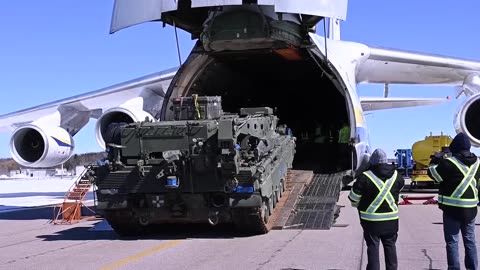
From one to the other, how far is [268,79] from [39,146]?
6185 millimetres

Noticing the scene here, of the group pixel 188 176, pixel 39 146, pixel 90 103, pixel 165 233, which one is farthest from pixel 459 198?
pixel 90 103

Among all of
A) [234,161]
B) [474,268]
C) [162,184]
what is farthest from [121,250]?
[474,268]

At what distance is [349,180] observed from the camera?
14.2 m

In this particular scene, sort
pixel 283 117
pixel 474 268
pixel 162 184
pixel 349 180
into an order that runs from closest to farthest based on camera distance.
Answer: pixel 474 268 → pixel 162 184 → pixel 349 180 → pixel 283 117

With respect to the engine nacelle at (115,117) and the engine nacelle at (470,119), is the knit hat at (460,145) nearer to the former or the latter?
the engine nacelle at (470,119)

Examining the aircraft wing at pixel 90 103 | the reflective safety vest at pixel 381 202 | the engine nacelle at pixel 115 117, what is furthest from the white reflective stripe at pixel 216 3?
the aircraft wing at pixel 90 103

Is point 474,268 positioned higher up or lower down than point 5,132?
lower down

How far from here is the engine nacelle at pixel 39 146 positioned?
16359mm

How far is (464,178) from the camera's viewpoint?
6.80 m

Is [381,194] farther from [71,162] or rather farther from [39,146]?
[71,162]

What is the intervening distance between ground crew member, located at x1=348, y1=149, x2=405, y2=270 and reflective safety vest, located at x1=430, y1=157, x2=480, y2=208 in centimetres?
79

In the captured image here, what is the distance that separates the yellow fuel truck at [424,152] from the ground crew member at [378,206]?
17735 mm

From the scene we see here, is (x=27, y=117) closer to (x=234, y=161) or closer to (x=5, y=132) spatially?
(x=5, y=132)

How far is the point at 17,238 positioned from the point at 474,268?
315 inches
